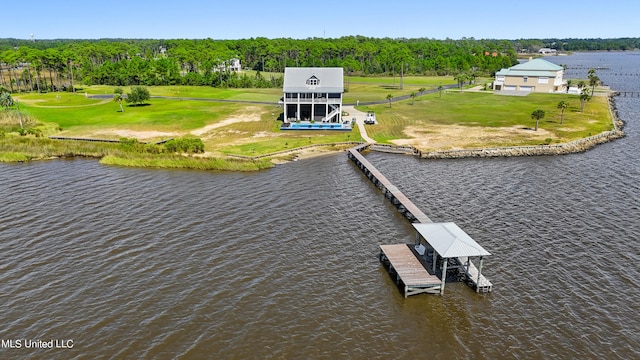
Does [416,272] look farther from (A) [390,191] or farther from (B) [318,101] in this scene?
(B) [318,101]

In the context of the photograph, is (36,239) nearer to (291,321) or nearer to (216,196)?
(216,196)

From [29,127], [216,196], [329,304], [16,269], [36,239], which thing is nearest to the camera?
[329,304]

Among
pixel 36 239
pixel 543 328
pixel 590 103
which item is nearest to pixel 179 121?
pixel 36 239

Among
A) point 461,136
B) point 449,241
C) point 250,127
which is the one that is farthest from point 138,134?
point 449,241

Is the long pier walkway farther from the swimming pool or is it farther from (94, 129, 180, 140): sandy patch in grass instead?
(94, 129, 180, 140): sandy patch in grass

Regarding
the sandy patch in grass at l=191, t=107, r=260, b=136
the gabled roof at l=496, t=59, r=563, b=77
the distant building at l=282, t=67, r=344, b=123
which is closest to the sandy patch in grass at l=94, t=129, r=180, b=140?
the sandy patch in grass at l=191, t=107, r=260, b=136

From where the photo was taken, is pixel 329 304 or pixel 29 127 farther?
pixel 29 127
